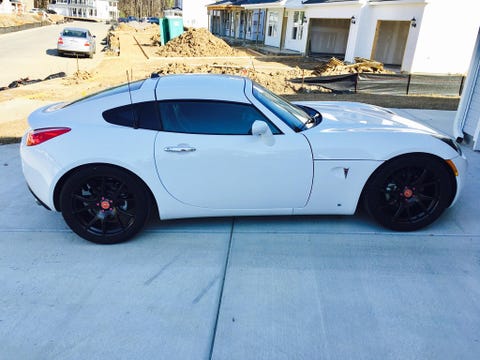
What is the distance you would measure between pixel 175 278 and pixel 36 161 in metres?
1.58

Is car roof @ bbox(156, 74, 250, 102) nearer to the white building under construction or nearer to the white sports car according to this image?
the white sports car

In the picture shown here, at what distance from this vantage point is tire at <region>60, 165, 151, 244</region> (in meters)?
3.25

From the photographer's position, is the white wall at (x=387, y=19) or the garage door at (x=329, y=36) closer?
the white wall at (x=387, y=19)

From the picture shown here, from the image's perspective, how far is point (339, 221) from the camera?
3.76 meters

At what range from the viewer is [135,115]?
3336 mm

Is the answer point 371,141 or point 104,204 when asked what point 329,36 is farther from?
point 104,204

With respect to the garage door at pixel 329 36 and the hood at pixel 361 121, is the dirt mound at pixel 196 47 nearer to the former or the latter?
the garage door at pixel 329 36

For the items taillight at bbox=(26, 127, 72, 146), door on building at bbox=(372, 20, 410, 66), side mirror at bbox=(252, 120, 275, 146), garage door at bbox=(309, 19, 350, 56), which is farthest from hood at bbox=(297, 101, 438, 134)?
garage door at bbox=(309, 19, 350, 56)

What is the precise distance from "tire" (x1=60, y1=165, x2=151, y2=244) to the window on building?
2392 centimetres

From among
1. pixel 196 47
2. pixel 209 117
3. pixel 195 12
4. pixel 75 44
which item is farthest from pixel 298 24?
pixel 195 12

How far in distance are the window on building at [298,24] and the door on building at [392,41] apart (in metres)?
5.35

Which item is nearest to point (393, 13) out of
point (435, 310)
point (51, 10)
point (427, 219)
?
point (427, 219)

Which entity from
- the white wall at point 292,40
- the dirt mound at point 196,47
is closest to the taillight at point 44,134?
the dirt mound at point 196,47

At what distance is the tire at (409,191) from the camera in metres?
3.41
